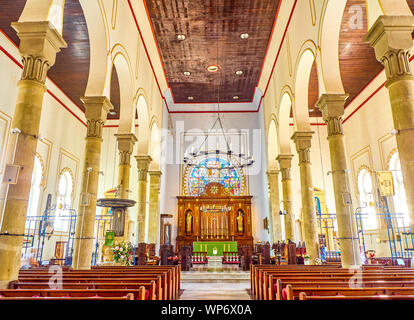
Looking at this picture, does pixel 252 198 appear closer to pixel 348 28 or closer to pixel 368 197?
pixel 368 197

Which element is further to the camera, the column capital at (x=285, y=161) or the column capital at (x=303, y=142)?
the column capital at (x=285, y=161)

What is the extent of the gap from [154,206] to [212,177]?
491cm

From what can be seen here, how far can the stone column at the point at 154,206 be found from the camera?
14.9m

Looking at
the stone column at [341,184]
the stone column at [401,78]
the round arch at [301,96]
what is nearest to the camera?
the stone column at [401,78]

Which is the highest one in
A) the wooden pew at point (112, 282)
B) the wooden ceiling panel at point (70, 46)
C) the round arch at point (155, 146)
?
the wooden ceiling panel at point (70, 46)

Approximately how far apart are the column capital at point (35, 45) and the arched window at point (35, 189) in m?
8.84

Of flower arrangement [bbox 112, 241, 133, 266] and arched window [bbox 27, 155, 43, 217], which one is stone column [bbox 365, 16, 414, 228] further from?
arched window [bbox 27, 155, 43, 217]

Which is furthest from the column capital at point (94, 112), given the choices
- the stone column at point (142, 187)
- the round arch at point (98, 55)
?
the stone column at point (142, 187)

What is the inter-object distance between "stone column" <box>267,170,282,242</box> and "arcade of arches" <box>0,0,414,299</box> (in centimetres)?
7

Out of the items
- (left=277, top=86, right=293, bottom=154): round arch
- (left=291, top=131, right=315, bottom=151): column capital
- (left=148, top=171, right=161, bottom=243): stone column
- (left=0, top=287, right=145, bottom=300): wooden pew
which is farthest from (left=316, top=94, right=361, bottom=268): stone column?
(left=148, top=171, right=161, bottom=243): stone column

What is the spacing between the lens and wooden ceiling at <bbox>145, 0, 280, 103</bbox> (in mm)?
11250

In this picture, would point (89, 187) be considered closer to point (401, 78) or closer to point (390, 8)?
point (401, 78)

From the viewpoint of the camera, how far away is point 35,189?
43.1 feet

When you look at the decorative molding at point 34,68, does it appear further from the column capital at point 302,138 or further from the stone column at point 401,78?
the column capital at point 302,138
